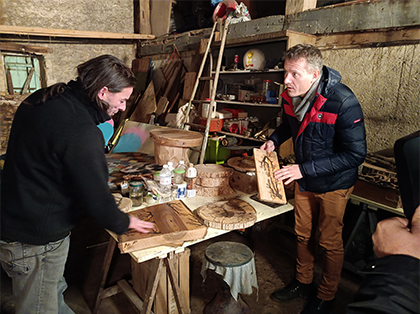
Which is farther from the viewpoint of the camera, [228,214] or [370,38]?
[370,38]

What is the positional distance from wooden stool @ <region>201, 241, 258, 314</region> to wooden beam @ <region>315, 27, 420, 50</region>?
8.81 ft

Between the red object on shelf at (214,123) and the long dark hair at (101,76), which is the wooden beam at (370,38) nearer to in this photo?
the red object on shelf at (214,123)

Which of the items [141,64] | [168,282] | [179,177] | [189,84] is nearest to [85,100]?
[179,177]

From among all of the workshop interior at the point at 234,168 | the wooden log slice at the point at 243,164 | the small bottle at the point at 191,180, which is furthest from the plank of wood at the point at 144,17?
the small bottle at the point at 191,180

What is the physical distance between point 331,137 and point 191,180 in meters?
1.17

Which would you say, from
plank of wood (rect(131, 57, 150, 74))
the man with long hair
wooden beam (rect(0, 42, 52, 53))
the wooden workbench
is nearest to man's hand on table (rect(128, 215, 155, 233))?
the man with long hair

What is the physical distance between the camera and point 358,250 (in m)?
3.18

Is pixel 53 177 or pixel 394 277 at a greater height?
pixel 53 177

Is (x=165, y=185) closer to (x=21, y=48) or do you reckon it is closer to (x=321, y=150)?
(x=321, y=150)

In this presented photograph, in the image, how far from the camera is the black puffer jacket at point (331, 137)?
2135 mm

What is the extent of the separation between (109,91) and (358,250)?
3006 mm

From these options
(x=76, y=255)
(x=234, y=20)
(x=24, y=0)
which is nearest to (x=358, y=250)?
(x=76, y=255)

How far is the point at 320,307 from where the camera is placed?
99.3 inches

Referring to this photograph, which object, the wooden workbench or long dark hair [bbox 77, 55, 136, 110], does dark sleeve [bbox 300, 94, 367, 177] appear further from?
long dark hair [bbox 77, 55, 136, 110]
